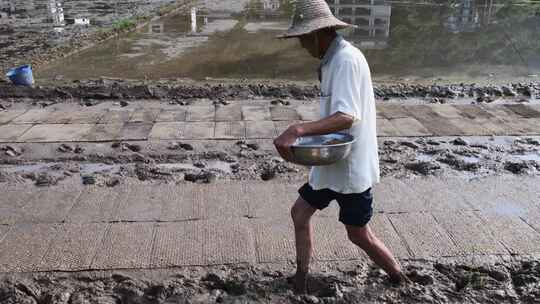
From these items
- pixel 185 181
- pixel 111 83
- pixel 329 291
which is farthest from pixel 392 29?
pixel 329 291

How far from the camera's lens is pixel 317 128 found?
2.38 meters

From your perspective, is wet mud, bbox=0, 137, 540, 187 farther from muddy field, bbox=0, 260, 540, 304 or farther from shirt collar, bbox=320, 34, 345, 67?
shirt collar, bbox=320, 34, 345, 67

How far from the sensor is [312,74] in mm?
10234

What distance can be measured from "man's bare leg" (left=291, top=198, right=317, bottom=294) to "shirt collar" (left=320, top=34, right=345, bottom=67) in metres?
0.86

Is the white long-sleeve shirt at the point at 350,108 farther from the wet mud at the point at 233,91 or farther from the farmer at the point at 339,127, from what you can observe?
the wet mud at the point at 233,91

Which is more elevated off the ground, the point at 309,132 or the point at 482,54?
the point at 309,132

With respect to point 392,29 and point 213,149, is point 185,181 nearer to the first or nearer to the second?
point 213,149

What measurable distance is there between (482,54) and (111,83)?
909cm

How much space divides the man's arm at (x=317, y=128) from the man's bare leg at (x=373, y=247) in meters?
0.74

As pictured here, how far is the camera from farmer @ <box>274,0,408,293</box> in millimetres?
2395

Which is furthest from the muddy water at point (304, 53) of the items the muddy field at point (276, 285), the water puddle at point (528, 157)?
the muddy field at point (276, 285)

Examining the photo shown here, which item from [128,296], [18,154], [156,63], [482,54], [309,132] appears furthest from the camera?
[482,54]

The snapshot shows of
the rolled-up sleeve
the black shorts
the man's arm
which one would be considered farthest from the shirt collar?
the black shorts

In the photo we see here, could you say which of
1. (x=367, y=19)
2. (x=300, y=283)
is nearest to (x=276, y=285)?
(x=300, y=283)
